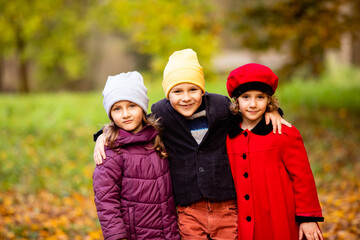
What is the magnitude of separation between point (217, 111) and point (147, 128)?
57 centimetres

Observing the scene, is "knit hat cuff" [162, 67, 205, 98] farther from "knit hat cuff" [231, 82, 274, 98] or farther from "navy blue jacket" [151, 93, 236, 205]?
"knit hat cuff" [231, 82, 274, 98]

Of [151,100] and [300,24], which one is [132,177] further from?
[151,100]

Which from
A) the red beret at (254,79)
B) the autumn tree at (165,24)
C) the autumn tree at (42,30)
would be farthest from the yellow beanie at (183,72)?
the autumn tree at (42,30)

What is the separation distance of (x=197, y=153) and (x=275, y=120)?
25.4 inches

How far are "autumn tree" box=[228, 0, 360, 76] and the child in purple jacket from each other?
457 centimetres

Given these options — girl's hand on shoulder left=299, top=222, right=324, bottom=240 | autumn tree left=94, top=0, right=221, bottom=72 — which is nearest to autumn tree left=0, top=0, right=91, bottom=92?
autumn tree left=94, top=0, right=221, bottom=72

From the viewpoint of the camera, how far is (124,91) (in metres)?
2.66

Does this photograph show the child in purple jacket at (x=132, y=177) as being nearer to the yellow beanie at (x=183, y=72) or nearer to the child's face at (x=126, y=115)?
the child's face at (x=126, y=115)

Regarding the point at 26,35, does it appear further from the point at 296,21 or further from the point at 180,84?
the point at 180,84

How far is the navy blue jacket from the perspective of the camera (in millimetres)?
2719

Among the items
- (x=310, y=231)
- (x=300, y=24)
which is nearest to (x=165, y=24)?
(x=300, y=24)

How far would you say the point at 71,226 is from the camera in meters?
5.25

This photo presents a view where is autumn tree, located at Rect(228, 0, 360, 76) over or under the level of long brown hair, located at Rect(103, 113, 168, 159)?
over

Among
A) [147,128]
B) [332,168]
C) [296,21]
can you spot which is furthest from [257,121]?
[332,168]
